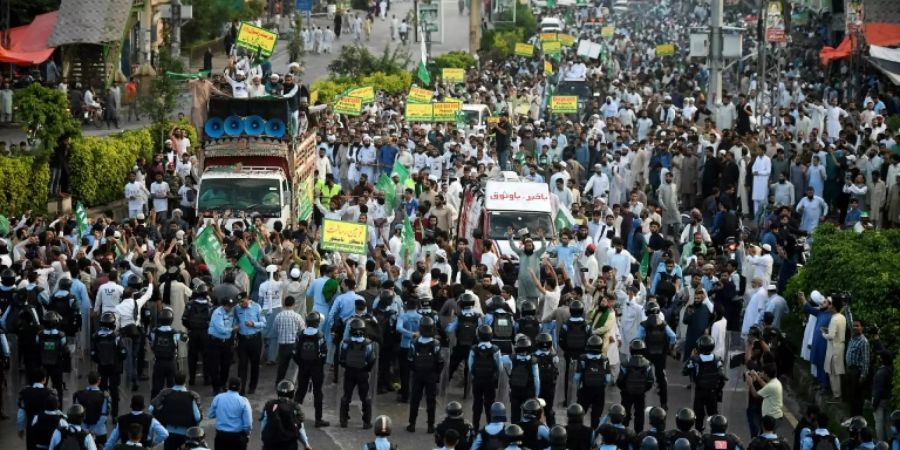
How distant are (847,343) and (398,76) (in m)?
31.0

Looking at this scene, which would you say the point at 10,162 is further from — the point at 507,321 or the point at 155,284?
the point at 507,321

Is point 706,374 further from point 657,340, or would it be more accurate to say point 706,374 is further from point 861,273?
point 861,273

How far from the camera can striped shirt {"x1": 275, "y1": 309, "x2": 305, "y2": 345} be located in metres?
20.1

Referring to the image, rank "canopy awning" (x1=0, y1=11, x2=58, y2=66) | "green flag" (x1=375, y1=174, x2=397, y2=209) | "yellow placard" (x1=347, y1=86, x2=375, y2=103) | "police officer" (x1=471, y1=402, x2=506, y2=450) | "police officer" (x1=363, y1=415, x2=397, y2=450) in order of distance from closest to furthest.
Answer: "police officer" (x1=363, y1=415, x2=397, y2=450)
"police officer" (x1=471, y1=402, x2=506, y2=450)
"green flag" (x1=375, y1=174, x2=397, y2=209)
"yellow placard" (x1=347, y1=86, x2=375, y2=103)
"canopy awning" (x1=0, y1=11, x2=58, y2=66)

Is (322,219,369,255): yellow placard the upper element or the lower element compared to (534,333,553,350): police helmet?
upper

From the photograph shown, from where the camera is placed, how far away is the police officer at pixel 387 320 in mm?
20438

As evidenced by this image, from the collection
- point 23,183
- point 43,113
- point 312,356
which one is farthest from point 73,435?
point 43,113

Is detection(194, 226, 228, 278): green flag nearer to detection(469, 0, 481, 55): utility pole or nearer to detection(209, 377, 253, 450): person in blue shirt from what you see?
detection(209, 377, 253, 450): person in blue shirt

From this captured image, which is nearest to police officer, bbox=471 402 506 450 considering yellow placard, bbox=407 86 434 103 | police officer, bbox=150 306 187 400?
police officer, bbox=150 306 187 400

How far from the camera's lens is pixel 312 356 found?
19172 mm

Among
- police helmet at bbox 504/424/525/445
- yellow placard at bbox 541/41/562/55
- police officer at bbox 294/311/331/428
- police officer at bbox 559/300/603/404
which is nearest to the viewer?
police helmet at bbox 504/424/525/445

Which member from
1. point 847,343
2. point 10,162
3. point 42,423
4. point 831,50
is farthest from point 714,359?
point 831,50

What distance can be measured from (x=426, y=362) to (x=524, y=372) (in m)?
1.12

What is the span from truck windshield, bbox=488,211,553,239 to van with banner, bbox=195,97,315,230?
2980mm
